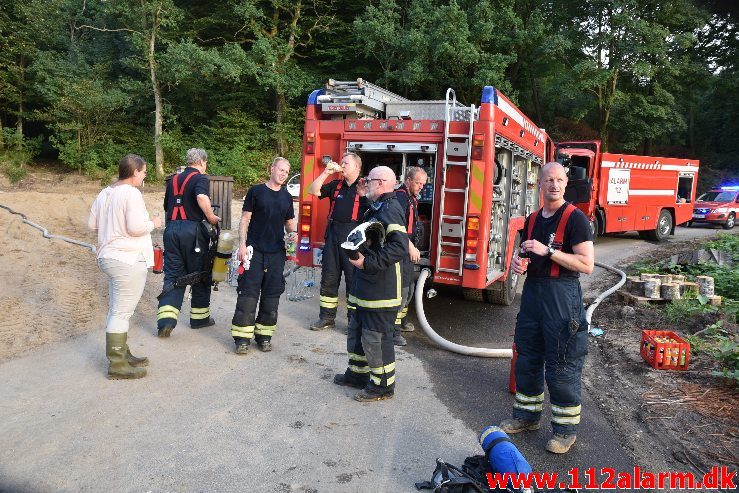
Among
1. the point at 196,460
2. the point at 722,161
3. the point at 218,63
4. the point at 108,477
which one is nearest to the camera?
the point at 108,477

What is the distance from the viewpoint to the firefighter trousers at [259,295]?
4914mm

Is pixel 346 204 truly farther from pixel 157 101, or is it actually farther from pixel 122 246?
pixel 157 101

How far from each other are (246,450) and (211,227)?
272 centimetres

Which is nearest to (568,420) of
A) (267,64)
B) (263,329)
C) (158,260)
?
(263,329)

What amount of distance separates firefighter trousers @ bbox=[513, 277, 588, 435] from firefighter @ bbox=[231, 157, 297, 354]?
2.43 m

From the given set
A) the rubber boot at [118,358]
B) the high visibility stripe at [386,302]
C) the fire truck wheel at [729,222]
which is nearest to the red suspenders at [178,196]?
the rubber boot at [118,358]

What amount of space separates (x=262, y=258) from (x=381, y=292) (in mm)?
1458

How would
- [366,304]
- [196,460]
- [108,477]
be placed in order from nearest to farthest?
1. [108,477]
2. [196,460]
3. [366,304]

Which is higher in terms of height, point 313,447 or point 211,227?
point 211,227

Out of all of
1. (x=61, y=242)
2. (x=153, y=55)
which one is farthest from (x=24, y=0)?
(x=61, y=242)

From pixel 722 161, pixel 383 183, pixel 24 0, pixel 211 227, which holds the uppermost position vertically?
pixel 24 0

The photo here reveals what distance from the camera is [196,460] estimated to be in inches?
121

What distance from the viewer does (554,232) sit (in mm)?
3352

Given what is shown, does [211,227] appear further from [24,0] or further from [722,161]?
[722,161]
